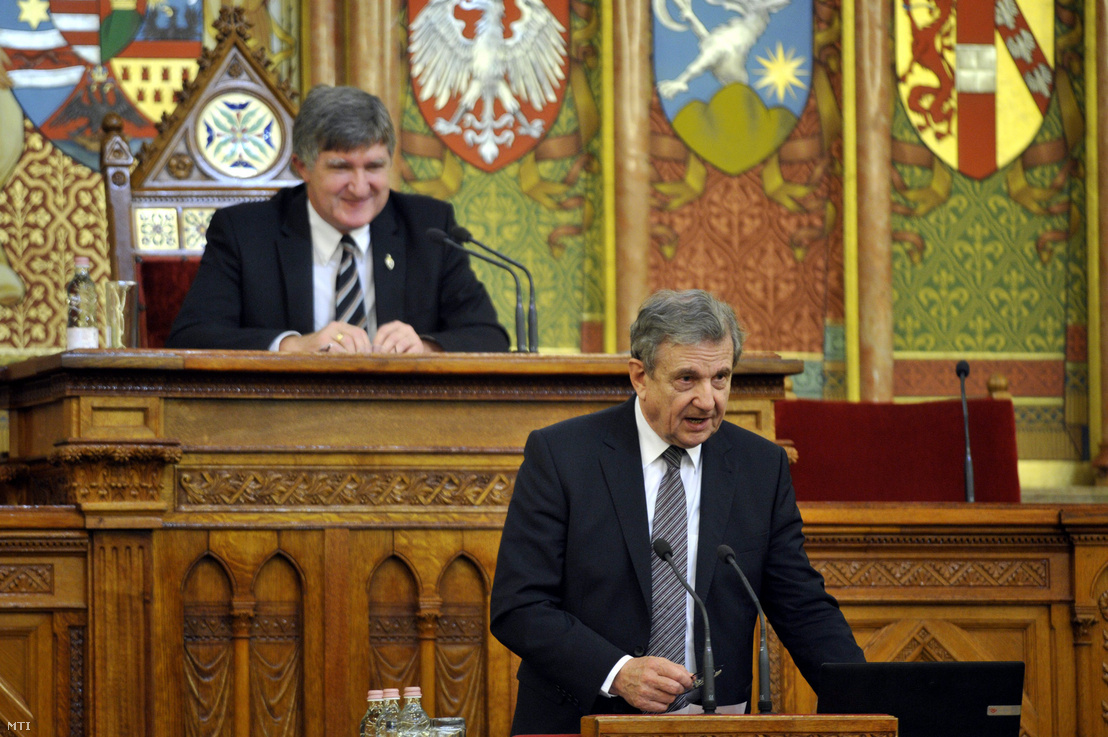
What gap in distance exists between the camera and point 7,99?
20.1ft

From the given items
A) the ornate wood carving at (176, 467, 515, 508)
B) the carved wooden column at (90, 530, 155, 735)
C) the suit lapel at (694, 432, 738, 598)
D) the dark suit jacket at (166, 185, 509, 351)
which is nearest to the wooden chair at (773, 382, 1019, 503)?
the dark suit jacket at (166, 185, 509, 351)

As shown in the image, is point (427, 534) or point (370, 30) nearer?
point (427, 534)

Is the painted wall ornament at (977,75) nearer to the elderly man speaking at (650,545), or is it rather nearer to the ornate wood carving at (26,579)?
the elderly man speaking at (650,545)

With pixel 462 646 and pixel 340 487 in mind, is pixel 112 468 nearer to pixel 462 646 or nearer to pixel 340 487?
pixel 340 487

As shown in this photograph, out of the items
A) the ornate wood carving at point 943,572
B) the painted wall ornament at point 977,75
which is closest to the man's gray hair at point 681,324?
the ornate wood carving at point 943,572

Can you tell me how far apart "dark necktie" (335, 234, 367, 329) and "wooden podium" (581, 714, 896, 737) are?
2.09m

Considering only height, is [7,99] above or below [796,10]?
below

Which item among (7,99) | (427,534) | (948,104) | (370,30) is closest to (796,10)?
(948,104)

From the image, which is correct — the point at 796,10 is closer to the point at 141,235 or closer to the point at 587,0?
the point at 587,0

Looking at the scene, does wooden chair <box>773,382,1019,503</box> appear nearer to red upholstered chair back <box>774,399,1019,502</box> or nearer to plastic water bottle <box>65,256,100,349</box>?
red upholstered chair back <box>774,399,1019,502</box>

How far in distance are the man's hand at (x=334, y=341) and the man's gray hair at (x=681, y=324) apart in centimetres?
101

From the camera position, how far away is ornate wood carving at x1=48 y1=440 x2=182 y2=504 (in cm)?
313

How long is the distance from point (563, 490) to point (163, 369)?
3.73ft

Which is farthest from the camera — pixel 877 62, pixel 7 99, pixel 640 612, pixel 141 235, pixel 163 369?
pixel 877 62
